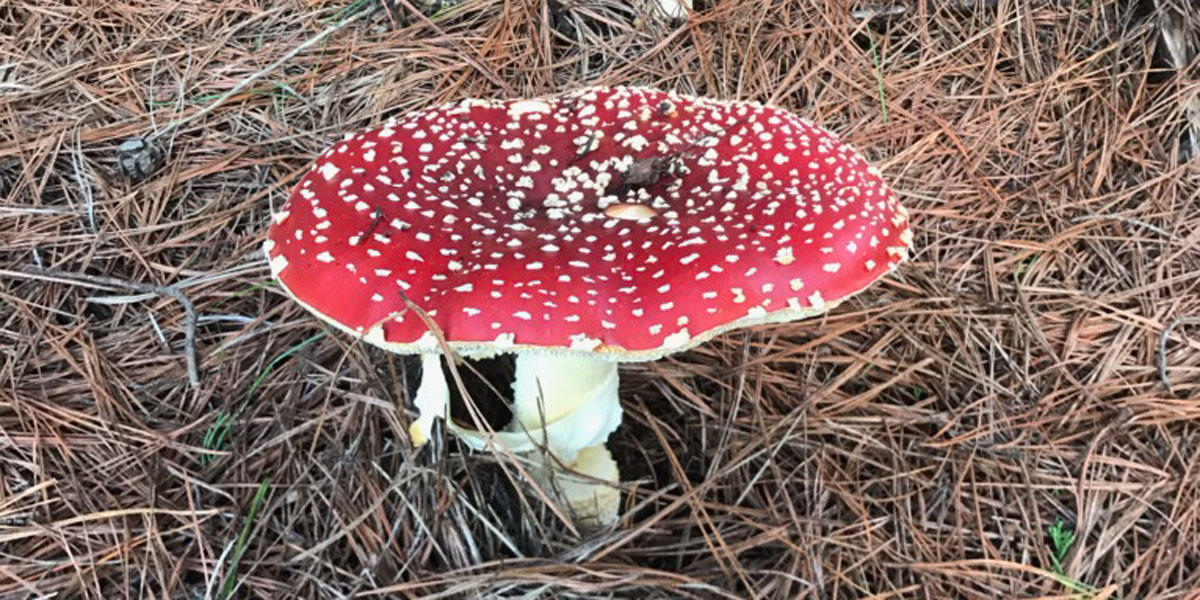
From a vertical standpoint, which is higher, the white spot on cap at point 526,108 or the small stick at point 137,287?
the white spot on cap at point 526,108

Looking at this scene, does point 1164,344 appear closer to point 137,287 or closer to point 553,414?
point 553,414

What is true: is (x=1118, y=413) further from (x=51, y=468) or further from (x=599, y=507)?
(x=51, y=468)

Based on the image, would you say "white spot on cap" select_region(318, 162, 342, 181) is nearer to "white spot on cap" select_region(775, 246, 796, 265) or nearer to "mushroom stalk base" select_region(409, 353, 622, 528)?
"mushroom stalk base" select_region(409, 353, 622, 528)

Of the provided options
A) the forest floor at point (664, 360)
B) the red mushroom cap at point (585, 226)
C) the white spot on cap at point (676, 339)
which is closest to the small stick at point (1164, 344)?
the forest floor at point (664, 360)

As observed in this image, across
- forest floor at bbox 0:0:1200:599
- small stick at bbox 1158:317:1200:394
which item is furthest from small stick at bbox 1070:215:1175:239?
small stick at bbox 1158:317:1200:394

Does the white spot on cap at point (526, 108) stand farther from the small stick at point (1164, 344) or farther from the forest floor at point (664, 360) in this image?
the small stick at point (1164, 344)

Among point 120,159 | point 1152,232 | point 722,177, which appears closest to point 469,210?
point 722,177
